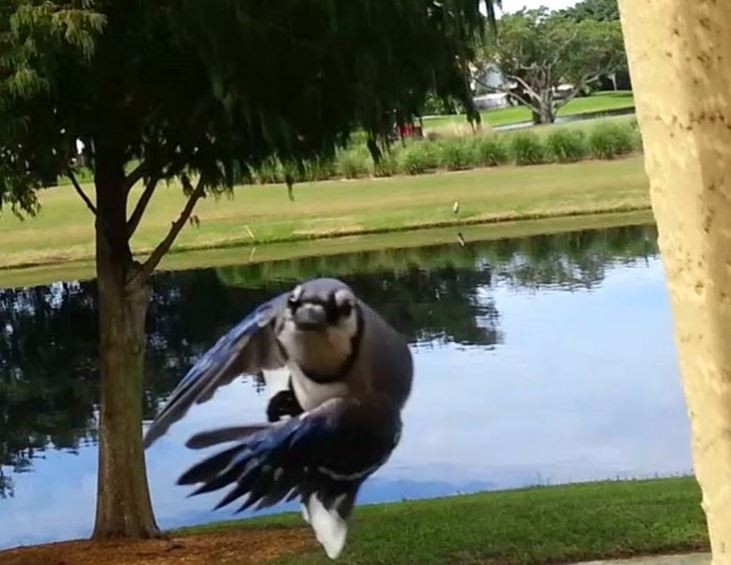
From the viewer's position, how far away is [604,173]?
88.4ft

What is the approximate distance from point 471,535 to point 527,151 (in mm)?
21640

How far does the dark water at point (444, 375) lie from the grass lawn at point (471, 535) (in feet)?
2.40

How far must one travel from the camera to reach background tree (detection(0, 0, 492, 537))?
6.41m

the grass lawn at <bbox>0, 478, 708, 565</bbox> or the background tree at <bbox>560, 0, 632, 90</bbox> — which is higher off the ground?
the background tree at <bbox>560, 0, 632, 90</bbox>

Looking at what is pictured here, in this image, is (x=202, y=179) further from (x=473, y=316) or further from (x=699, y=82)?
(x=473, y=316)

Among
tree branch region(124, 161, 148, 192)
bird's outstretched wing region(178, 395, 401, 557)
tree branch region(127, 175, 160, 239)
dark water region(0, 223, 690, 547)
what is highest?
tree branch region(124, 161, 148, 192)

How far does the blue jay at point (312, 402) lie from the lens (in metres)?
5.10

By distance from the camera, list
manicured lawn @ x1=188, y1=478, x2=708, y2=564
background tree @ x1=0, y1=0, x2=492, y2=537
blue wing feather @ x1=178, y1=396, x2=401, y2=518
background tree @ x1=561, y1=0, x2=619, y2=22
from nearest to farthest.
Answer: blue wing feather @ x1=178, y1=396, x2=401, y2=518
background tree @ x1=0, y1=0, x2=492, y2=537
manicured lawn @ x1=188, y1=478, x2=708, y2=564
background tree @ x1=561, y1=0, x2=619, y2=22

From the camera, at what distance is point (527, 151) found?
2839 centimetres

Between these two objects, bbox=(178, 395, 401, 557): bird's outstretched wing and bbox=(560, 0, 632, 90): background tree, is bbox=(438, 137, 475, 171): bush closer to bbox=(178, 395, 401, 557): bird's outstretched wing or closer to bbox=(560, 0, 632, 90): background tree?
bbox=(560, 0, 632, 90): background tree

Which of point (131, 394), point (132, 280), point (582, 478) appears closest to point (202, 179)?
point (132, 280)

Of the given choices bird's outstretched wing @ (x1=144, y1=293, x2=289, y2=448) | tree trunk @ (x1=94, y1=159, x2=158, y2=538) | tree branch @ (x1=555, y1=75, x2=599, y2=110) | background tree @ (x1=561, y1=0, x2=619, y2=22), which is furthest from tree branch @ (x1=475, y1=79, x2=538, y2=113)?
bird's outstretched wing @ (x1=144, y1=293, x2=289, y2=448)

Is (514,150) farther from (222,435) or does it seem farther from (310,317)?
(310,317)

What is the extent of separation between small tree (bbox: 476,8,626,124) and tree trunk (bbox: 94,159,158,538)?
30.2m
